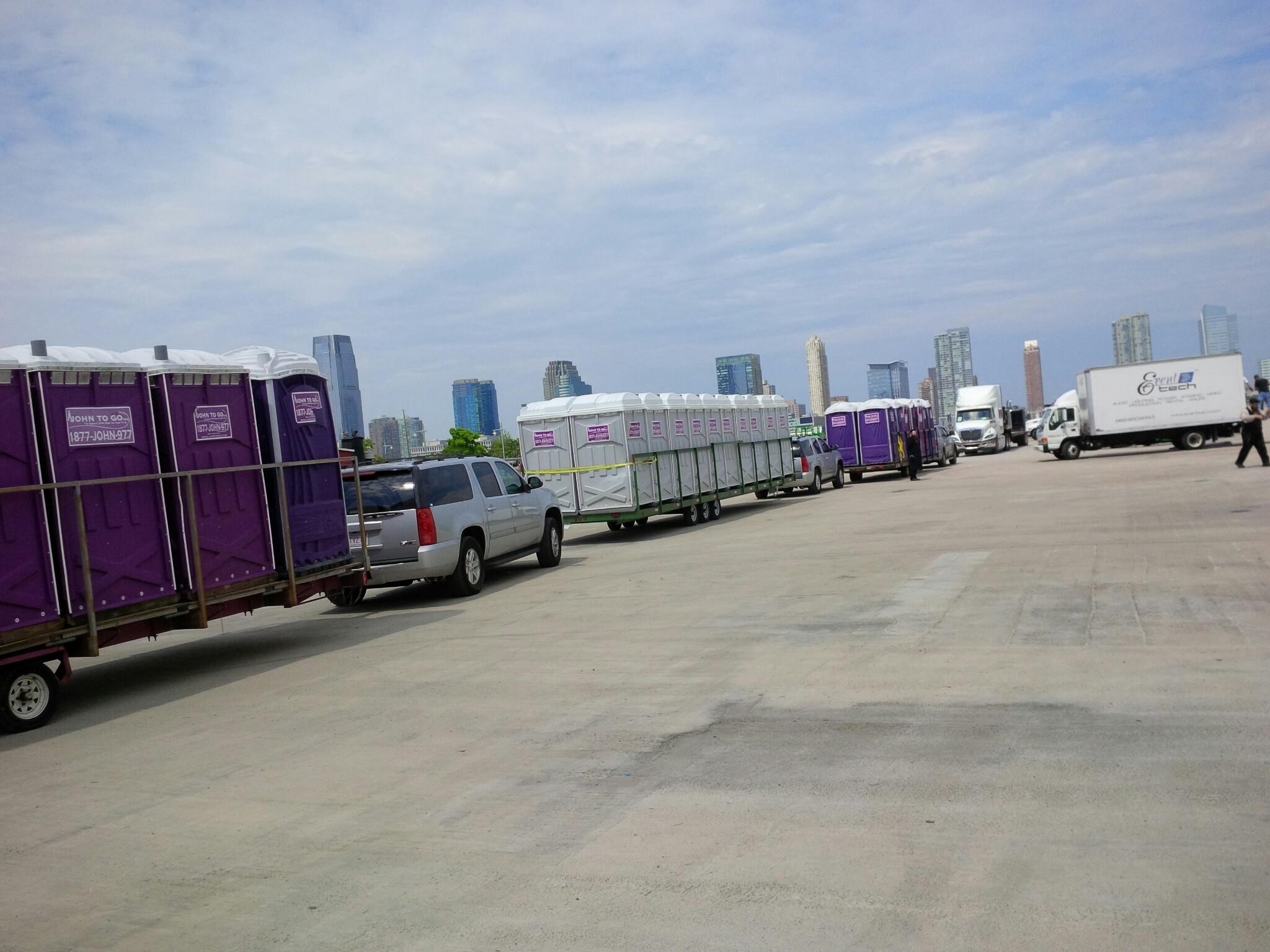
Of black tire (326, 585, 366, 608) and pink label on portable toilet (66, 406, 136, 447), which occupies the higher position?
pink label on portable toilet (66, 406, 136, 447)

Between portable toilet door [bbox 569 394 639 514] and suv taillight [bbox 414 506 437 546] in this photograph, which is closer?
suv taillight [bbox 414 506 437 546]

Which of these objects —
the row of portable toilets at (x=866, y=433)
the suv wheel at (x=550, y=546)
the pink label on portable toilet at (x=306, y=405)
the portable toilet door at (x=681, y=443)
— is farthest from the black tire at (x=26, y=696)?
the row of portable toilets at (x=866, y=433)

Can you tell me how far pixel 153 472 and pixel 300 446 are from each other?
2120 mm

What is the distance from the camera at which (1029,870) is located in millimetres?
4359

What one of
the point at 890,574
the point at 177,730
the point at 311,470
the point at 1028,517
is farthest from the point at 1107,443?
the point at 177,730

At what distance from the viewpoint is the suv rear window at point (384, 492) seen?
1412 centimetres

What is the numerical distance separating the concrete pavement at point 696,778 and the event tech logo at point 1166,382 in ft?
96.7

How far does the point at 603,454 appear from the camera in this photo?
22016mm

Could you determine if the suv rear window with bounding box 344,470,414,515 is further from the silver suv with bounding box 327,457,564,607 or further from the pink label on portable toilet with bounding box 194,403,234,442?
the pink label on portable toilet with bounding box 194,403,234,442

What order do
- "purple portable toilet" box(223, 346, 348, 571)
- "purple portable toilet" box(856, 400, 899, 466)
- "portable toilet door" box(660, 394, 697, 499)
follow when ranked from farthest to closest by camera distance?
"purple portable toilet" box(856, 400, 899, 466)
"portable toilet door" box(660, 394, 697, 499)
"purple portable toilet" box(223, 346, 348, 571)

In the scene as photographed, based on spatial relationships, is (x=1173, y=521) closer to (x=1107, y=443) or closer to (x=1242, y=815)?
(x=1242, y=815)

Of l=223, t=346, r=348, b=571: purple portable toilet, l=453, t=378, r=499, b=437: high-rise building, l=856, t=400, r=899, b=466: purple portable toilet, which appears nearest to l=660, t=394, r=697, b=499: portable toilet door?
l=223, t=346, r=348, b=571: purple portable toilet

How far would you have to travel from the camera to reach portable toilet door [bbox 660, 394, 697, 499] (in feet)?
79.0

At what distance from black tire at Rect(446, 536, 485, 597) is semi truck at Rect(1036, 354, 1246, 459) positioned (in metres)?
31.8
